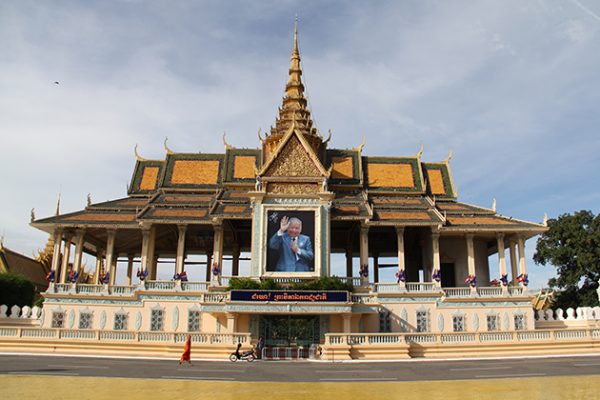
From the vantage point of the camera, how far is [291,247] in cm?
3256

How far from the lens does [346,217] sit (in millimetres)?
33781

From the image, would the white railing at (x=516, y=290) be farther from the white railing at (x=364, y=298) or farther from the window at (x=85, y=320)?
the window at (x=85, y=320)

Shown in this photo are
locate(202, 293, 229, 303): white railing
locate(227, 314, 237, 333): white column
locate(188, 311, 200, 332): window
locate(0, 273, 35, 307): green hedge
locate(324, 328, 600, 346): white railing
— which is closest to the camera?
locate(324, 328, 600, 346): white railing

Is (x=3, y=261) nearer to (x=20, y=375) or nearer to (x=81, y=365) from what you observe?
(x=81, y=365)

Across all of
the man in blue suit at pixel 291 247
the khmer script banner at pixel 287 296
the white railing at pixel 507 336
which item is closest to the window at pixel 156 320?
the khmer script banner at pixel 287 296

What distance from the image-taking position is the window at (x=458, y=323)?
3141cm

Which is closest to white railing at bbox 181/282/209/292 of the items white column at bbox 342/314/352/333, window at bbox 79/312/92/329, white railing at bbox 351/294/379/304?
window at bbox 79/312/92/329

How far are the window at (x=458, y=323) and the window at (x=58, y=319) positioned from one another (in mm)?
22179

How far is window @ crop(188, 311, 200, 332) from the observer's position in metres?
31.2

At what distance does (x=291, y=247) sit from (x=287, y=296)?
4810 mm

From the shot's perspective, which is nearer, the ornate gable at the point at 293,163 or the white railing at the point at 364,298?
the white railing at the point at 364,298

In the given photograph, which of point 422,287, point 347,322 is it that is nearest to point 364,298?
point 347,322

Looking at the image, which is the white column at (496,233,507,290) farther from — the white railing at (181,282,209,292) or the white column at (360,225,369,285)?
the white railing at (181,282,209,292)

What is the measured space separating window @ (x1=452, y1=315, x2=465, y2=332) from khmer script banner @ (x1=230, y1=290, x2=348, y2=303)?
24.4ft
